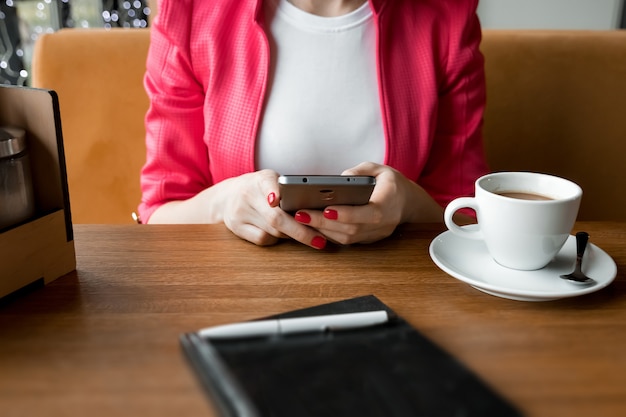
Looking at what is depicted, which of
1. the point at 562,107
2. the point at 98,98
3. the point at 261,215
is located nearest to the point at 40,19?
the point at 98,98

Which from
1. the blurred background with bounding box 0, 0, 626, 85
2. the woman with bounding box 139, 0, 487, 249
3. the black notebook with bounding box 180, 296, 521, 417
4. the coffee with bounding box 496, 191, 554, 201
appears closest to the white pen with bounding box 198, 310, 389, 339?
the black notebook with bounding box 180, 296, 521, 417

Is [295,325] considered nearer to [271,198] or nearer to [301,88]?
[271,198]

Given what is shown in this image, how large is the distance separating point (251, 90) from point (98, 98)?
54 cm

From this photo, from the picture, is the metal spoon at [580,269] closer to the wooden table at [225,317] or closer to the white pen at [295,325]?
the wooden table at [225,317]

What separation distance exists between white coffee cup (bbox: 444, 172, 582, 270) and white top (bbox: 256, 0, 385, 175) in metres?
0.38

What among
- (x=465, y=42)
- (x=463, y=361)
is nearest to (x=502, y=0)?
(x=465, y=42)

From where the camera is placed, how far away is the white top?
107cm

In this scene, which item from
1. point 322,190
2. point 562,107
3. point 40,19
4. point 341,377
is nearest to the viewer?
point 341,377

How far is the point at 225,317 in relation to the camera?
0.59m

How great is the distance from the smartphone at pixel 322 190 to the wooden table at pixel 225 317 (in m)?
0.06

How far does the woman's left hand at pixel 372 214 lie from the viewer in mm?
751

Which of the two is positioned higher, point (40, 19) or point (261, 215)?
point (40, 19)

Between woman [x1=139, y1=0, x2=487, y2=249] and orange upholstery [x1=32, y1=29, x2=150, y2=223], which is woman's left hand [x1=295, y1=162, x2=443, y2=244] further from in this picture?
orange upholstery [x1=32, y1=29, x2=150, y2=223]

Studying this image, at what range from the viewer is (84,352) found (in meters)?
0.53
